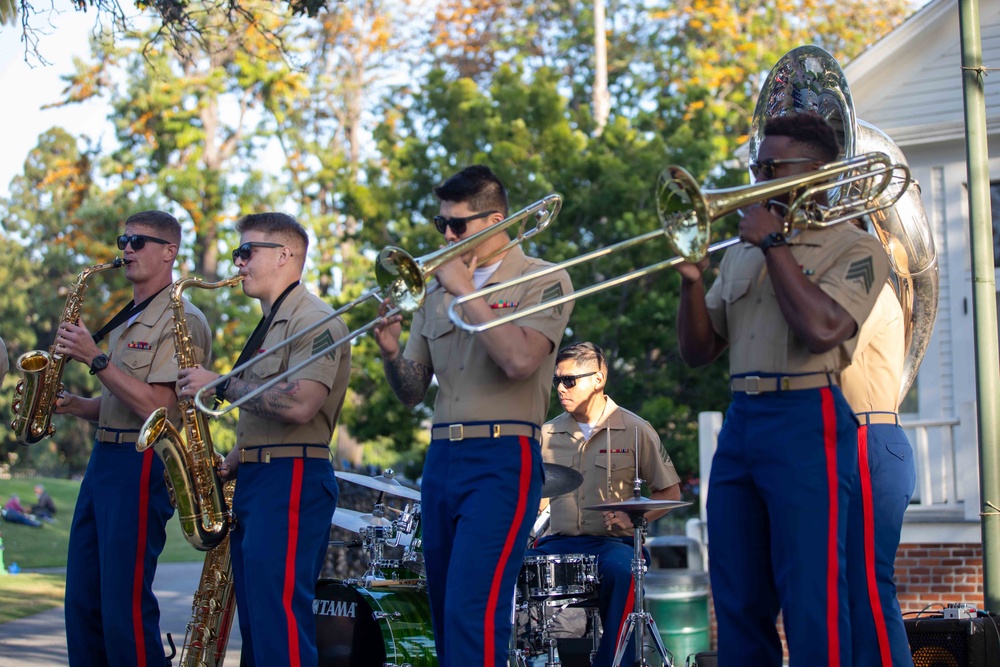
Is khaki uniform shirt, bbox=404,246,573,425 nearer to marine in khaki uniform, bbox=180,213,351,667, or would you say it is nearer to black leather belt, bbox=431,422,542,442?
black leather belt, bbox=431,422,542,442

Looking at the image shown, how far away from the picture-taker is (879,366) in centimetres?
489

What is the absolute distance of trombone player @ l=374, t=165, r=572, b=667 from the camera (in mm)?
3973

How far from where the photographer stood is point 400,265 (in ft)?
13.2

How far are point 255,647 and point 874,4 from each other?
25.0 metres

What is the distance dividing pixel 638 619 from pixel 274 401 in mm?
2265

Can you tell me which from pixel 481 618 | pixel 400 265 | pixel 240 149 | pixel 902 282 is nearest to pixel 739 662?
pixel 481 618

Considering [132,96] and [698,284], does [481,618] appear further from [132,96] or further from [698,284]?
[132,96]

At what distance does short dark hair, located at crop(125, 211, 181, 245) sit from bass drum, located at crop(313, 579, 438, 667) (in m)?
1.99

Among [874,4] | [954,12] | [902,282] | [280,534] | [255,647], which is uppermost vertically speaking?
[874,4]

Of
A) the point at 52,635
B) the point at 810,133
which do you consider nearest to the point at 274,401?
the point at 810,133

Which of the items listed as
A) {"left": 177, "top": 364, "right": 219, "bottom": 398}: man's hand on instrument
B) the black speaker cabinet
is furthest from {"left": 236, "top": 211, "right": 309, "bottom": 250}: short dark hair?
the black speaker cabinet

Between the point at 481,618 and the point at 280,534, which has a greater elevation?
the point at 280,534

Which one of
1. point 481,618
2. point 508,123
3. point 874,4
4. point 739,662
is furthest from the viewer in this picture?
point 874,4

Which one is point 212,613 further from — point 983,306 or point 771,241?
point 983,306
